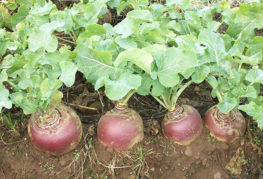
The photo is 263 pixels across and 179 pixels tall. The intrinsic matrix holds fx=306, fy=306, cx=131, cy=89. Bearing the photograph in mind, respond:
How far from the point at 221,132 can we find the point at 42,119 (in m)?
1.09

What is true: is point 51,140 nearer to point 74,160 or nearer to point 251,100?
point 74,160

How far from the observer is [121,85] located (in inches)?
59.9

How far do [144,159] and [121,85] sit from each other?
0.61 m

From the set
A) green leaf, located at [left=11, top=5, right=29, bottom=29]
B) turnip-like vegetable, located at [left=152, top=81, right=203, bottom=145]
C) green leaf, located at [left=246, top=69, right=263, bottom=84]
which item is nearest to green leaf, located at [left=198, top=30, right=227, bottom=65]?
green leaf, located at [left=246, top=69, right=263, bottom=84]

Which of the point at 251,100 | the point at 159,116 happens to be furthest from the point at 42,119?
the point at 251,100

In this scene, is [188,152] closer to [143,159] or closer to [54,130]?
[143,159]

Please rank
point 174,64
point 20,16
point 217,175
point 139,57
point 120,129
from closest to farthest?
point 139,57, point 174,64, point 120,129, point 217,175, point 20,16

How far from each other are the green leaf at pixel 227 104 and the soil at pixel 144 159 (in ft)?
1.14

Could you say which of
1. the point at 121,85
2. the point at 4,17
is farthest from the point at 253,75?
the point at 4,17

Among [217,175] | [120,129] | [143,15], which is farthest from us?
[217,175]

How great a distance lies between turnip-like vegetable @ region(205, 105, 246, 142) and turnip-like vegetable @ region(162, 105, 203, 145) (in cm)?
9

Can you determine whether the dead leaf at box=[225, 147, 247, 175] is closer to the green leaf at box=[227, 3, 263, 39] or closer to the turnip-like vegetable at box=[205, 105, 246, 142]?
the turnip-like vegetable at box=[205, 105, 246, 142]

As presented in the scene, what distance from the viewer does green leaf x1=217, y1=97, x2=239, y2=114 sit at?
1653 millimetres

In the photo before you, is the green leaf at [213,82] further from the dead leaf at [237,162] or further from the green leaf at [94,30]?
the green leaf at [94,30]
